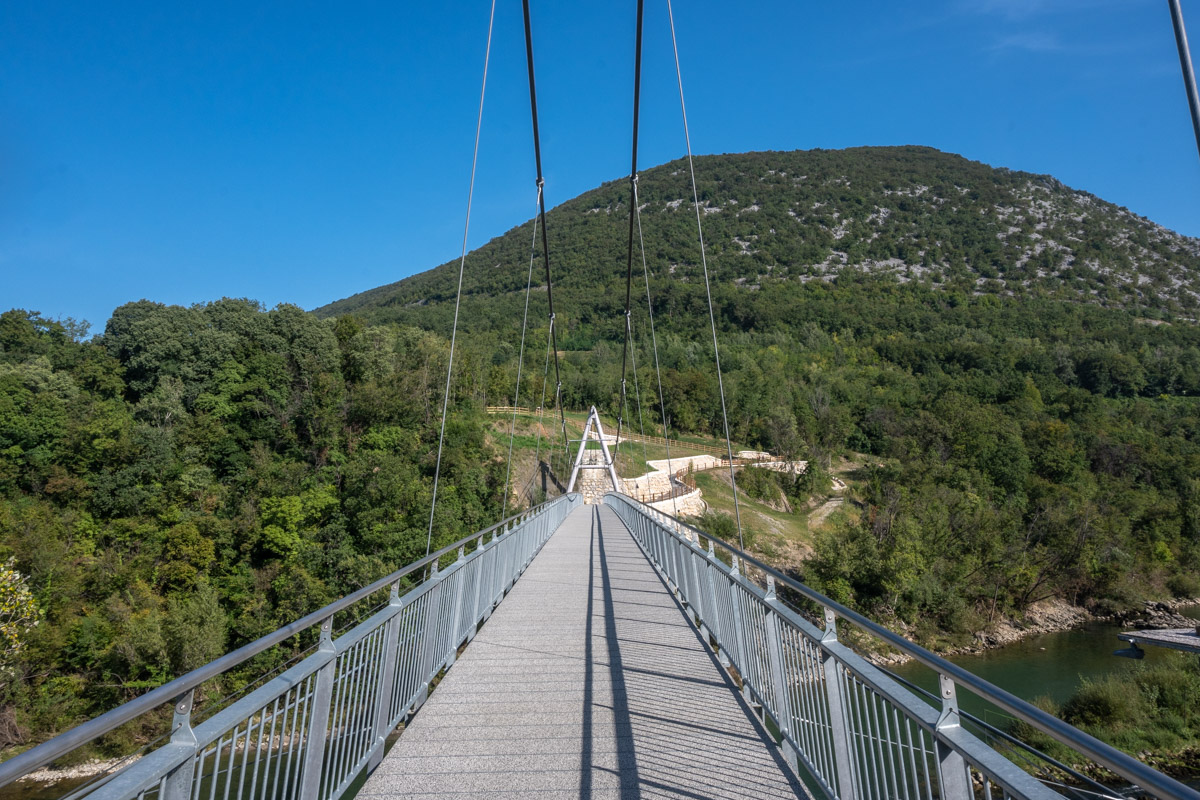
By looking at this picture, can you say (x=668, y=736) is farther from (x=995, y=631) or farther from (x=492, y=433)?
(x=492, y=433)

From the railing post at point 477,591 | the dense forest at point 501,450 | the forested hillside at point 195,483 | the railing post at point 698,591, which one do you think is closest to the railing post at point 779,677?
the railing post at point 698,591

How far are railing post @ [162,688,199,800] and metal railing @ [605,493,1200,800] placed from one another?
2.15 m

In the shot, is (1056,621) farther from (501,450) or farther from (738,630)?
(738,630)

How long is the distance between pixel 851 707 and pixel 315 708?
2.46 m

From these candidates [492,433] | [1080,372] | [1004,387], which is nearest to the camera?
[492,433]

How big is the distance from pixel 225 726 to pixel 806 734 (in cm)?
A: 278

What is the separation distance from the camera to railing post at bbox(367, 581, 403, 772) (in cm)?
378

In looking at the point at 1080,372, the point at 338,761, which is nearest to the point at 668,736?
the point at 338,761

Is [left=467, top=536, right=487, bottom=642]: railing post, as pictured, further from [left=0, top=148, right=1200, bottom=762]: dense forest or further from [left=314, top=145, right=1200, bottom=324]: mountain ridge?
[left=314, top=145, right=1200, bottom=324]: mountain ridge

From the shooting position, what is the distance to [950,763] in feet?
6.67

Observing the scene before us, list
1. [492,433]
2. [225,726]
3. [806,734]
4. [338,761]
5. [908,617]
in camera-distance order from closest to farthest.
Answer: [225,726] → [338,761] → [806,734] → [908,617] → [492,433]

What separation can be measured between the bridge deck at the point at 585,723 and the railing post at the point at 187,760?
152 cm

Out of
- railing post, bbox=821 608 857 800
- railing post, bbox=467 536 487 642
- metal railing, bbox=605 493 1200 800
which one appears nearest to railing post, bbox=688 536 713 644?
metal railing, bbox=605 493 1200 800

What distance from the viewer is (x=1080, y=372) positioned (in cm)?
8344
